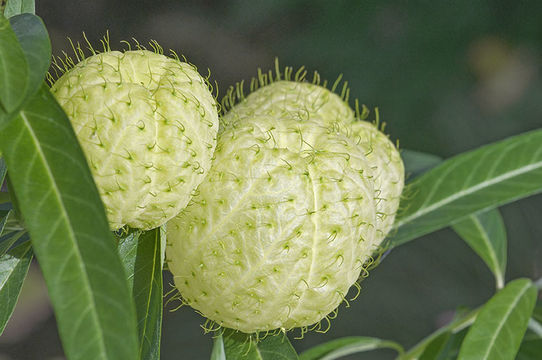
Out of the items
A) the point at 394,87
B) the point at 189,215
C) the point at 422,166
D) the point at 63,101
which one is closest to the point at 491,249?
the point at 422,166

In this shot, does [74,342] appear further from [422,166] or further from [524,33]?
[524,33]

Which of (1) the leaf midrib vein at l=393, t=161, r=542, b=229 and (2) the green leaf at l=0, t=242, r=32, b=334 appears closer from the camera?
(2) the green leaf at l=0, t=242, r=32, b=334

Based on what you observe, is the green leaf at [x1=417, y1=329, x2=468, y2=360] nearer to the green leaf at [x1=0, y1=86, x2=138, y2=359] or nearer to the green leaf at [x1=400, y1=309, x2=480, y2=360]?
the green leaf at [x1=400, y1=309, x2=480, y2=360]

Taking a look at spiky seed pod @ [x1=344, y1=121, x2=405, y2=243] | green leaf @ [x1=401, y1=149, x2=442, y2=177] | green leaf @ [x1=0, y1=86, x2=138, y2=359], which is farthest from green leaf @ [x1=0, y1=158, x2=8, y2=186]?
green leaf @ [x1=401, y1=149, x2=442, y2=177]

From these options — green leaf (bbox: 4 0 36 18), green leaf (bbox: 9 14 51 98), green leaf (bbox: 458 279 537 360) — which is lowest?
green leaf (bbox: 458 279 537 360)

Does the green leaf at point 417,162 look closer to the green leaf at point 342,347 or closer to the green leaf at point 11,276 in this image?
the green leaf at point 342,347

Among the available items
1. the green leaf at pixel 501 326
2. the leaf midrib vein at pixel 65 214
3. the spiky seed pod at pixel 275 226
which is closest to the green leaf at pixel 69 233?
the leaf midrib vein at pixel 65 214

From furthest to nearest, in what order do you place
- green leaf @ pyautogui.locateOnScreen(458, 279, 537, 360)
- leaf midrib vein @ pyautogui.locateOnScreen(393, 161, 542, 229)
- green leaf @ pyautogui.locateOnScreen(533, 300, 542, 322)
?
1. green leaf @ pyautogui.locateOnScreen(533, 300, 542, 322)
2. leaf midrib vein @ pyautogui.locateOnScreen(393, 161, 542, 229)
3. green leaf @ pyautogui.locateOnScreen(458, 279, 537, 360)

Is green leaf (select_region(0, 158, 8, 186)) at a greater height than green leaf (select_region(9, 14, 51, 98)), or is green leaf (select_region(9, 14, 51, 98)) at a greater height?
green leaf (select_region(9, 14, 51, 98))
